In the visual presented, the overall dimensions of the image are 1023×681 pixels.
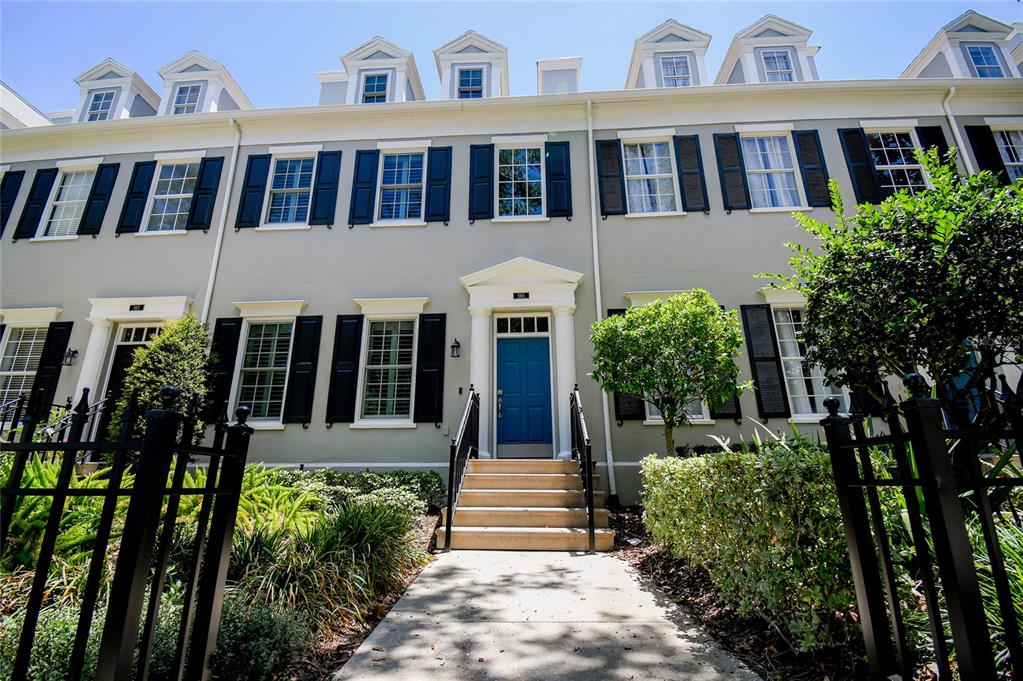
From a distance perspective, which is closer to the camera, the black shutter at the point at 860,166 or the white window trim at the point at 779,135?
the black shutter at the point at 860,166

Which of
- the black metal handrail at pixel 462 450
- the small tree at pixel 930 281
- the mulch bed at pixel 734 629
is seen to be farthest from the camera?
the black metal handrail at pixel 462 450

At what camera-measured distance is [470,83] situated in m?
11.4

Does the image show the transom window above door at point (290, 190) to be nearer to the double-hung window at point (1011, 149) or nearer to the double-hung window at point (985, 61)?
the double-hung window at point (1011, 149)

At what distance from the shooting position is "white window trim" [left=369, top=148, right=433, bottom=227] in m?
9.81

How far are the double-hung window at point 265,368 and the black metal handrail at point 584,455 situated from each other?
5.39 m

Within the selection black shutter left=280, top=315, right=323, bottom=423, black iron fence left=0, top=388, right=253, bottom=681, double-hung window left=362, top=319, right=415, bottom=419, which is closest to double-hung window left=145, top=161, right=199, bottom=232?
black shutter left=280, top=315, right=323, bottom=423

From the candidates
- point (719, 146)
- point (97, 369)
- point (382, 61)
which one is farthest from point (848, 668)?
point (382, 61)

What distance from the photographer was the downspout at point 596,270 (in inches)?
323

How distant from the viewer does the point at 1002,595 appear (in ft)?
5.45

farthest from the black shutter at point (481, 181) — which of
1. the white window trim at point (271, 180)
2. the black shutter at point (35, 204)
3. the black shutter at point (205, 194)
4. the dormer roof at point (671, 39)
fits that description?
the black shutter at point (35, 204)

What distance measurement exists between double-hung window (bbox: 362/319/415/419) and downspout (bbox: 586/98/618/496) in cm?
347

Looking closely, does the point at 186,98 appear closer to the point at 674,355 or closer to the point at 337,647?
the point at 674,355

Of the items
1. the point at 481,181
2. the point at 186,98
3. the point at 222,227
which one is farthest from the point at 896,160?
the point at 186,98

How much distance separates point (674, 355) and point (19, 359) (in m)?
12.2
